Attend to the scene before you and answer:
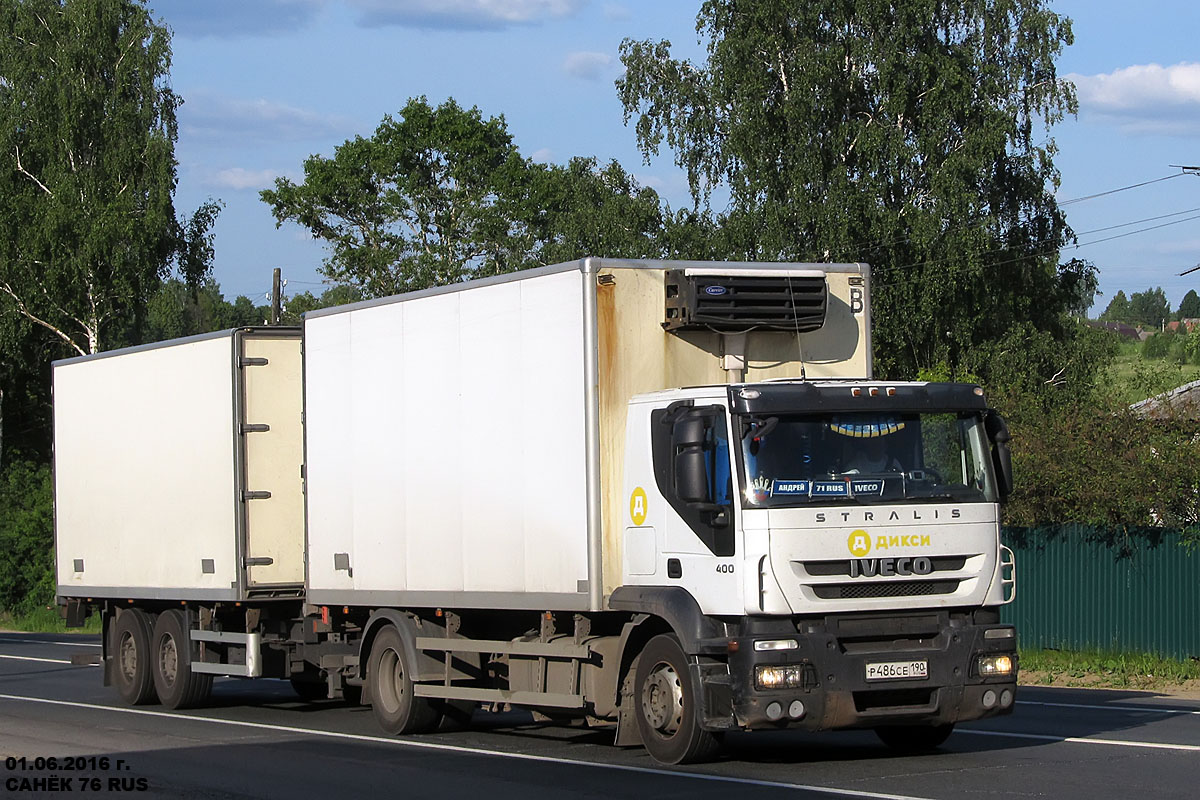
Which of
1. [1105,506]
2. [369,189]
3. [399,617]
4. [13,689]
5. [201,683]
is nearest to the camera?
[399,617]

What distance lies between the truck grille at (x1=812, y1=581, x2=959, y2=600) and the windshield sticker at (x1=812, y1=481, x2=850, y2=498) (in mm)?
598

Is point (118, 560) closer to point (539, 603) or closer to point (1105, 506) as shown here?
point (539, 603)

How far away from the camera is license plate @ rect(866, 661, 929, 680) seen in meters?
10.7

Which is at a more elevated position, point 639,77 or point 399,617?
point 639,77

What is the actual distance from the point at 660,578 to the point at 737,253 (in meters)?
28.6

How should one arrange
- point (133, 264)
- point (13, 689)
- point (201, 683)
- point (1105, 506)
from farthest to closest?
point (133, 264) < point (1105, 506) < point (13, 689) < point (201, 683)

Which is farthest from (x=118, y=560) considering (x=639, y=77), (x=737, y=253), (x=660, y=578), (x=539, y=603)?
(x=639, y=77)

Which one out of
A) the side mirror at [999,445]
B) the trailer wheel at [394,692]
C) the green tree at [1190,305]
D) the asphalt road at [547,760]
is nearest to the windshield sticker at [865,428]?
the side mirror at [999,445]

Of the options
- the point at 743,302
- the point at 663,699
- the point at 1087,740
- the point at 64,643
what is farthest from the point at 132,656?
the point at 64,643

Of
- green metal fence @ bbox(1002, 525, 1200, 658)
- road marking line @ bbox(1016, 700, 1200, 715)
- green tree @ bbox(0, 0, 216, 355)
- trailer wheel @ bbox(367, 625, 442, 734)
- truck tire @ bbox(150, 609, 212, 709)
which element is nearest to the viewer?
trailer wheel @ bbox(367, 625, 442, 734)

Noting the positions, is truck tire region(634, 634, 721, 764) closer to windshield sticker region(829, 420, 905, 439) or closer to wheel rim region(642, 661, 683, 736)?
wheel rim region(642, 661, 683, 736)

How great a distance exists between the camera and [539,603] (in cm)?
1240

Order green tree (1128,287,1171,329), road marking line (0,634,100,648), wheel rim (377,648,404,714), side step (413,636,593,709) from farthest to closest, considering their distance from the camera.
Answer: green tree (1128,287,1171,329) → road marking line (0,634,100,648) → wheel rim (377,648,404,714) → side step (413,636,593,709)

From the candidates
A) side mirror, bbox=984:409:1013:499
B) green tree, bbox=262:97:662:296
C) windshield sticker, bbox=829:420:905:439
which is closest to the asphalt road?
side mirror, bbox=984:409:1013:499
